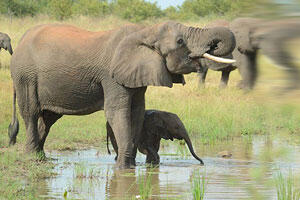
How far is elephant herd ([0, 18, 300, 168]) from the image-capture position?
23.3 feet

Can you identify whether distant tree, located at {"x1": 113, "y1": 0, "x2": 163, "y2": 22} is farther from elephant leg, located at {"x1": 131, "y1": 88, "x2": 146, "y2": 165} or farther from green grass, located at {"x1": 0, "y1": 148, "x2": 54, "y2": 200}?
green grass, located at {"x1": 0, "y1": 148, "x2": 54, "y2": 200}

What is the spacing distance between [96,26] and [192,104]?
47.5ft

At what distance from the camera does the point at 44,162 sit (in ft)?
24.5

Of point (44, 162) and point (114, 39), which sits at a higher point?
point (114, 39)

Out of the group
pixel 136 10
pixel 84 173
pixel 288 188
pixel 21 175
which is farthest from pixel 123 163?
pixel 136 10

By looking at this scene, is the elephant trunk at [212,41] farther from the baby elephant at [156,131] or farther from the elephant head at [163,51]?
the baby elephant at [156,131]

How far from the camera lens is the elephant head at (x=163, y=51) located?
7.01 metres

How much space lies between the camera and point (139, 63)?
287 inches

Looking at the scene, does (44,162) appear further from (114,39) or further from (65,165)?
(114,39)

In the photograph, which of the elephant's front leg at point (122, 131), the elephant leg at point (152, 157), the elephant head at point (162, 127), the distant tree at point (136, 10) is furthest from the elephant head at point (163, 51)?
the distant tree at point (136, 10)

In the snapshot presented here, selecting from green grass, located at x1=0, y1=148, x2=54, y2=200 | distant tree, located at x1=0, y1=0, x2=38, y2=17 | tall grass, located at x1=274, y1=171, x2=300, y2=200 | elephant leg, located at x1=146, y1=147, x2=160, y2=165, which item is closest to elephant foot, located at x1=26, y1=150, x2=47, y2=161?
green grass, located at x1=0, y1=148, x2=54, y2=200

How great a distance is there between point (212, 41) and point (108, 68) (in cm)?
122

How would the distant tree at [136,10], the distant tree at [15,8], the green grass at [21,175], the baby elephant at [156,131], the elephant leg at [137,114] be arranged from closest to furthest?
the green grass at [21,175] → the elephant leg at [137,114] → the baby elephant at [156,131] → the distant tree at [15,8] → the distant tree at [136,10]

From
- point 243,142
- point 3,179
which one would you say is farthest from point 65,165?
point 243,142
